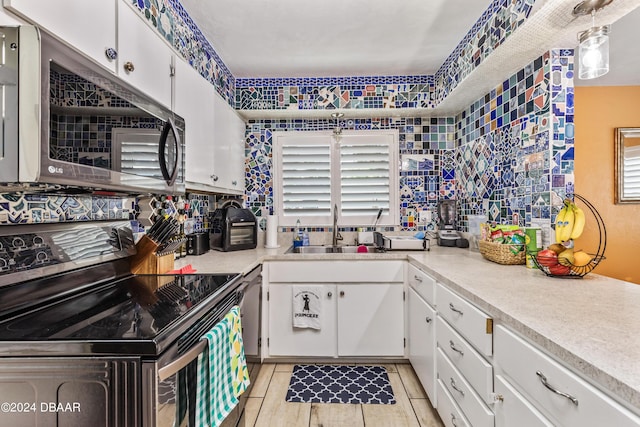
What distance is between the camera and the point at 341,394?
212 centimetres

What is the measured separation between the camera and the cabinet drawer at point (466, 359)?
1216 mm

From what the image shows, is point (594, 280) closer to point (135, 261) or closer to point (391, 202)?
point (391, 202)

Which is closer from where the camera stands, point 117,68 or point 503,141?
point 117,68

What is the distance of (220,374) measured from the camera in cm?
114

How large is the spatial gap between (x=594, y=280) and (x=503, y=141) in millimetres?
1097

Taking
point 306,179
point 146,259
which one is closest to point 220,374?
point 146,259

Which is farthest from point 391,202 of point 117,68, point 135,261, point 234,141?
point 117,68

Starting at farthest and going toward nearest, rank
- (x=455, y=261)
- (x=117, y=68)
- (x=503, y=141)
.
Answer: (x=503, y=141) < (x=455, y=261) < (x=117, y=68)

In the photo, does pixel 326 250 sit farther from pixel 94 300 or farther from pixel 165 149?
pixel 94 300

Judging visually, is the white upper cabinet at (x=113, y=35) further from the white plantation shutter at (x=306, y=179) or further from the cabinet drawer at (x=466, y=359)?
the cabinet drawer at (x=466, y=359)

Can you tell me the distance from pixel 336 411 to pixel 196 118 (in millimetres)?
1941

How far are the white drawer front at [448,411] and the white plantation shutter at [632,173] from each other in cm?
227

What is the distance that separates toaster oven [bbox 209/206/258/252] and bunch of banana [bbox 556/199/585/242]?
2123mm

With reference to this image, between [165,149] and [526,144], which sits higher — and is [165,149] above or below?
below
